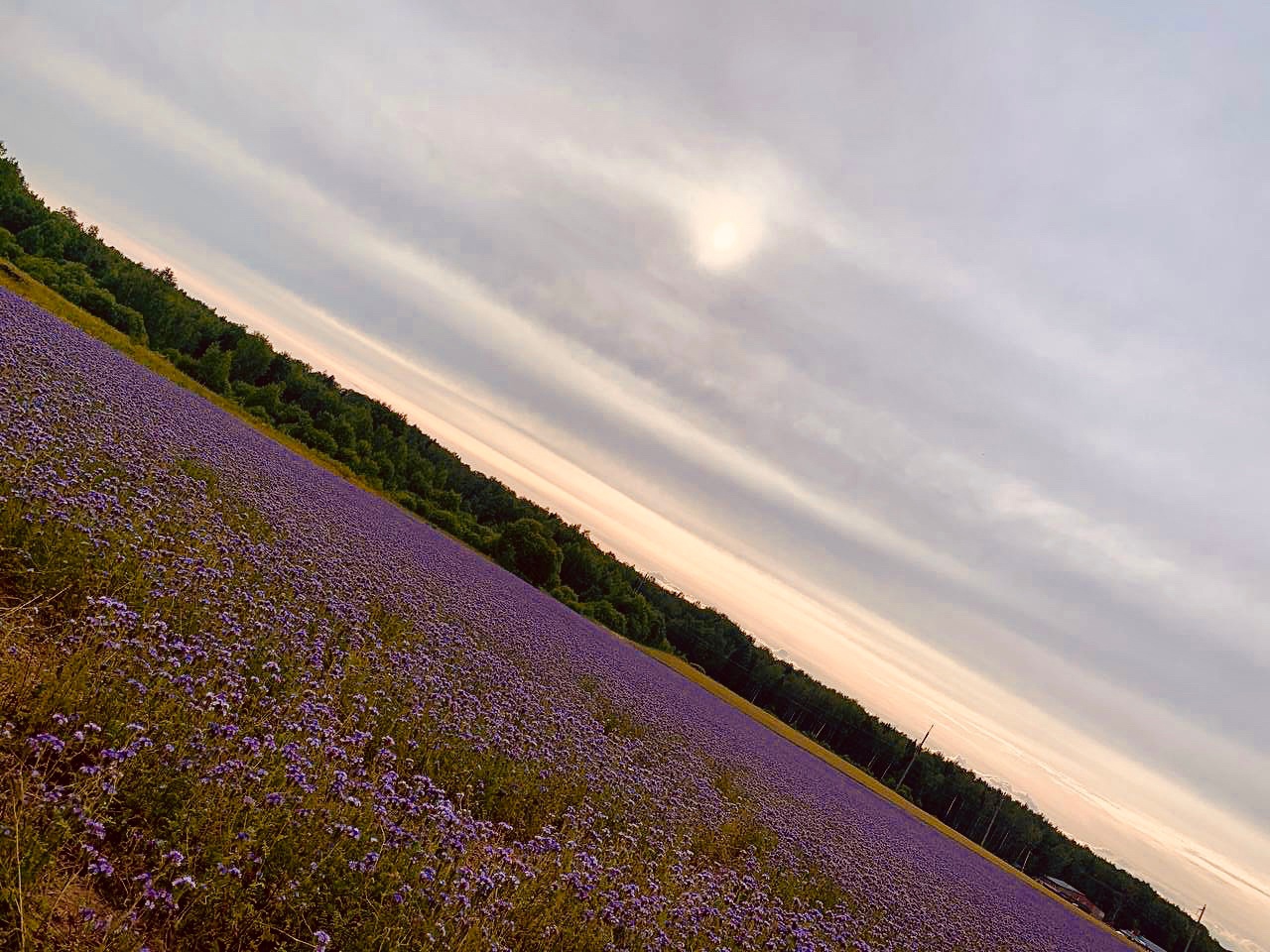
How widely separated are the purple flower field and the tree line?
142ft

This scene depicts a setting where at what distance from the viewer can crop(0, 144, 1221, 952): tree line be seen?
184 feet

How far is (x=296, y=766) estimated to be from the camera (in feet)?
13.9

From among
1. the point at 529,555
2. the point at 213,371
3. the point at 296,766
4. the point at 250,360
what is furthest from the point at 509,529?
the point at 296,766

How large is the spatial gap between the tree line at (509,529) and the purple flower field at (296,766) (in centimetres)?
4338

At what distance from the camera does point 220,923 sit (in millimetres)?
3426

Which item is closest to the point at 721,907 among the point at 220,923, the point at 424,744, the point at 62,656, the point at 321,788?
the point at 424,744

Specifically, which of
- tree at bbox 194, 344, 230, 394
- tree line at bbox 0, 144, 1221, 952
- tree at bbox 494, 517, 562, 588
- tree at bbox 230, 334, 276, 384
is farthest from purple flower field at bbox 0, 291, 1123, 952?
tree at bbox 230, 334, 276, 384

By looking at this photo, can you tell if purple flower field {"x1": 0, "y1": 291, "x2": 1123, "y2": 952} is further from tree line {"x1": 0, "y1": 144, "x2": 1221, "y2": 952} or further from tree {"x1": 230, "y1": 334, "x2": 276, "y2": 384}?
tree {"x1": 230, "y1": 334, "x2": 276, "y2": 384}

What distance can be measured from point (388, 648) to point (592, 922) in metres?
3.76

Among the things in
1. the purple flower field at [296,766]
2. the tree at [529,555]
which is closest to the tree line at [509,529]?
the tree at [529,555]

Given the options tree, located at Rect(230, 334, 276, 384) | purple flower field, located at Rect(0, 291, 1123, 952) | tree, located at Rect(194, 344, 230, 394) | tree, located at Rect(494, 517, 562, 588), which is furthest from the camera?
tree, located at Rect(230, 334, 276, 384)

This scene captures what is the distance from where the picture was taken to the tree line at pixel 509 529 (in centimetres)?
5612

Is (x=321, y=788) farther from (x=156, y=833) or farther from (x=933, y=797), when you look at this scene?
(x=933, y=797)

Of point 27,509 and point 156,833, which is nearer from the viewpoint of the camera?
point 156,833
